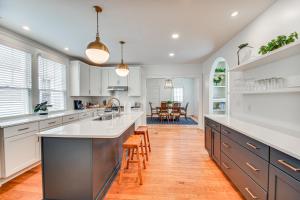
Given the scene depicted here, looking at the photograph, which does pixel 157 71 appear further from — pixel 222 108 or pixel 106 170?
pixel 106 170

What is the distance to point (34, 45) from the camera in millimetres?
3309

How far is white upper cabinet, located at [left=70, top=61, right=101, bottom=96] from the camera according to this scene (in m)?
4.57

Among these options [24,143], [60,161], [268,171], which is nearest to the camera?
[268,171]

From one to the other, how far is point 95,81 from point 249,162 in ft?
16.8

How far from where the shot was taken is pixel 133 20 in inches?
95.1

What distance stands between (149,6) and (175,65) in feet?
12.9

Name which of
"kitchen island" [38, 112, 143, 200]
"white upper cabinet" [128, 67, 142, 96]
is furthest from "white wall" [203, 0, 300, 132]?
"white upper cabinet" [128, 67, 142, 96]

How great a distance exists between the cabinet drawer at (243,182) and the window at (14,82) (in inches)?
157

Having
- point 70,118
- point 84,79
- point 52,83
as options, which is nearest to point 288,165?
point 70,118

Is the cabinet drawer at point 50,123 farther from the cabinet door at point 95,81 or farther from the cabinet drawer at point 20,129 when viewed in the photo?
the cabinet door at point 95,81

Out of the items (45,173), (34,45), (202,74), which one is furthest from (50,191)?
(202,74)

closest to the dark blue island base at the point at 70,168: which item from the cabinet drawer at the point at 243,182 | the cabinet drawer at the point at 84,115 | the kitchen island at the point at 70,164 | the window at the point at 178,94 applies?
the kitchen island at the point at 70,164

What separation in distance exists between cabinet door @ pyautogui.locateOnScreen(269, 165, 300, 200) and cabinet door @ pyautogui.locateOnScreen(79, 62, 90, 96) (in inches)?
192

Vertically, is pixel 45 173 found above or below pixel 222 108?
below
